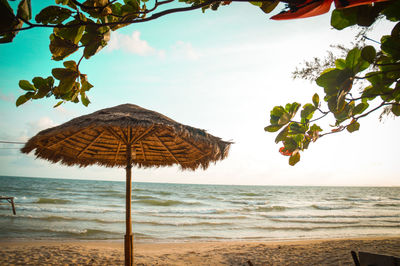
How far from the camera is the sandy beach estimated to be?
5.06m

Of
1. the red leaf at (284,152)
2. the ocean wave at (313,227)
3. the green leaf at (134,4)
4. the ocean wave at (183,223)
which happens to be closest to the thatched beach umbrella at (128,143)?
the red leaf at (284,152)

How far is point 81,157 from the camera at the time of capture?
154 inches

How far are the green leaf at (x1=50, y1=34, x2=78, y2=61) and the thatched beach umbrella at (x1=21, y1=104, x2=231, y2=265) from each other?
1.90 meters

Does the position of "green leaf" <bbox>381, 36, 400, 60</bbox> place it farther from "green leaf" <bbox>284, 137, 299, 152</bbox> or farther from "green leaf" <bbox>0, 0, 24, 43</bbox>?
"green leaf" <bbox>0, 0, 24, 43</bbox>

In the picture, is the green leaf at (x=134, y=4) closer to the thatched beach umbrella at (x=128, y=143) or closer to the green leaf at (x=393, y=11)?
the green leaf at (x=393, y=11)

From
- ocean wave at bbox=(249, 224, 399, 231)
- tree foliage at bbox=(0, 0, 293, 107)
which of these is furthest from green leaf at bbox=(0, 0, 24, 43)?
ocean wave at bbox=(249, 224, 399, 231)

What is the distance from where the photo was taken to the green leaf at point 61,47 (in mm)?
740

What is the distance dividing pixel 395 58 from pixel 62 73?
1.10m

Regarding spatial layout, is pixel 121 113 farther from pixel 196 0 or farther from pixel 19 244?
pixel 19 244

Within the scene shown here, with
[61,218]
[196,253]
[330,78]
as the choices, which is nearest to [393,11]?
[330,78]

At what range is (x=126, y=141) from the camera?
10.7ft

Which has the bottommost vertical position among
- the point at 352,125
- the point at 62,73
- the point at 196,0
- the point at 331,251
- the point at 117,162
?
the point at 331,251

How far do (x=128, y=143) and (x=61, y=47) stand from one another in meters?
2.58

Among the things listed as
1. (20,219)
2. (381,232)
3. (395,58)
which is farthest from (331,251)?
(20,219)
